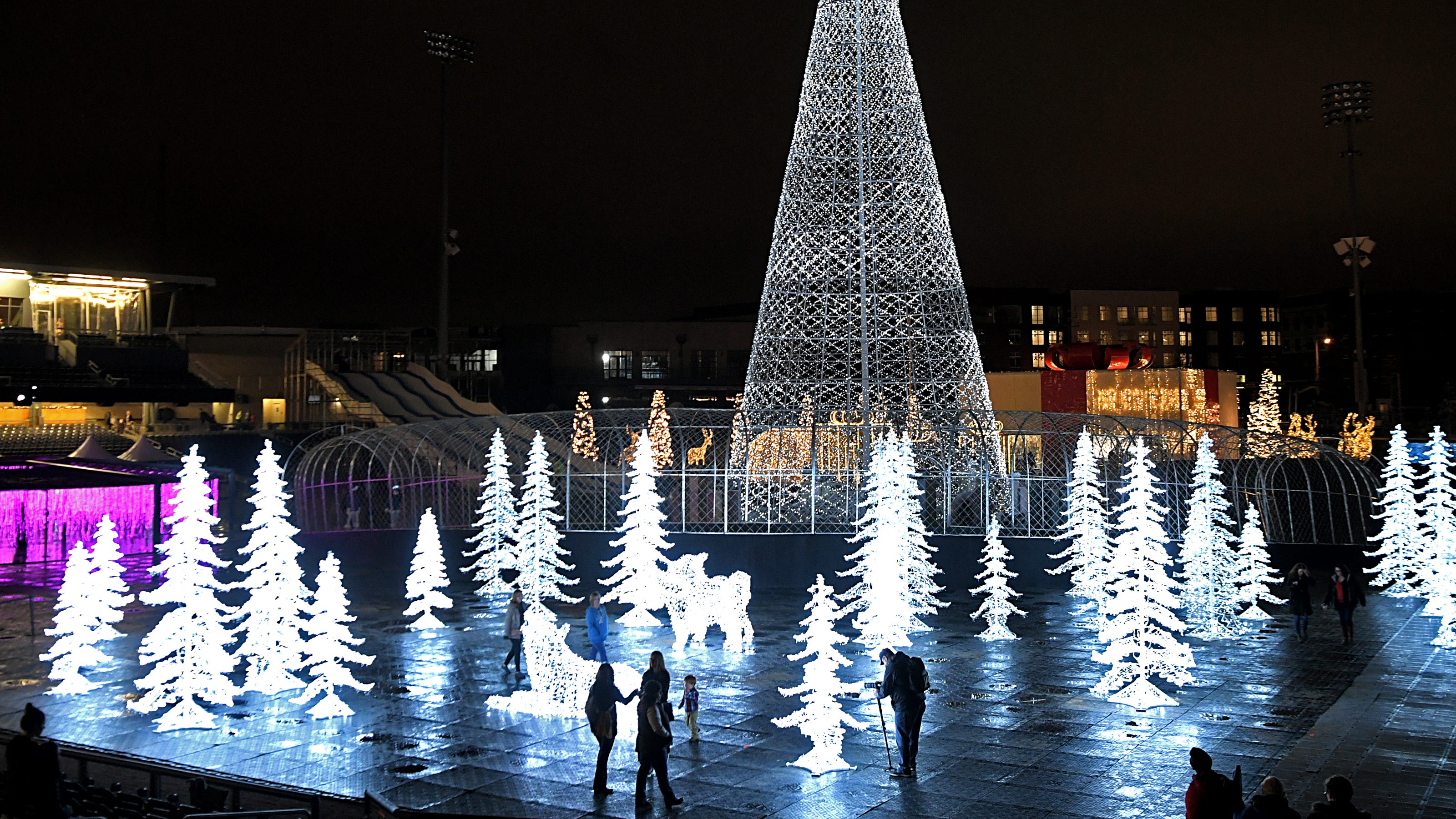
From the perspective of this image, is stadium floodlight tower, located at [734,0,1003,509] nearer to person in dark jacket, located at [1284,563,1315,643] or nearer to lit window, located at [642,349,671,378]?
person in dark jacket, located at [1284,563,1315,643]

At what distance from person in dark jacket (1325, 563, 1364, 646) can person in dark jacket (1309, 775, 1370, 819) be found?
1320 centimetres

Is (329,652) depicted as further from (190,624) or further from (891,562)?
(891,562)

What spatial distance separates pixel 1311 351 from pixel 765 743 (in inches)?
4228

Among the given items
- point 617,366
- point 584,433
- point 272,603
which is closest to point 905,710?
point 272,603

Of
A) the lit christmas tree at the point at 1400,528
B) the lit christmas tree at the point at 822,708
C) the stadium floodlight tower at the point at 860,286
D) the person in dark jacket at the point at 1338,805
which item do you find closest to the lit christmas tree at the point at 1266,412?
the lit christmas tree at the point at 1400,528

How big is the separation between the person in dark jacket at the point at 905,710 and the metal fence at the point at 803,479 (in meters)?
12.3

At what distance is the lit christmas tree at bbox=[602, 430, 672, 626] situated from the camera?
73.4ft

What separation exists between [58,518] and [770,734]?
2664cm

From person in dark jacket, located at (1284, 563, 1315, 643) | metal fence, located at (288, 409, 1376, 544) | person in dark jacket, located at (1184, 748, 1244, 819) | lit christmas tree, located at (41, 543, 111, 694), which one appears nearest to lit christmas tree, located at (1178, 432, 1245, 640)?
person in dark jacket, located at (1284, 563, 1315, 643)

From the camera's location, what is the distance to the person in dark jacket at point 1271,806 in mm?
7973

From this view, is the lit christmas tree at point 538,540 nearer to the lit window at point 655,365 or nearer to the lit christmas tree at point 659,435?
the lit christmas tree at point 659,435

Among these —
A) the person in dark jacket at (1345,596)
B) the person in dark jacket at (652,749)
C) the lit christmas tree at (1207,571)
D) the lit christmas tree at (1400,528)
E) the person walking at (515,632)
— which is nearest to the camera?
the person in dark jacket at (652,749)

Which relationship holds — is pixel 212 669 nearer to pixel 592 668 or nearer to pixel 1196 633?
pixel 592 668

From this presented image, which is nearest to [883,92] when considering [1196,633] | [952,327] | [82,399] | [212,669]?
[952,327]
